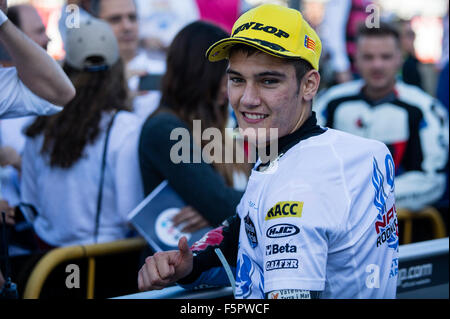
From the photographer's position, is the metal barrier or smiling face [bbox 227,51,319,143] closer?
smiling face [bbox 227,51,319,143]

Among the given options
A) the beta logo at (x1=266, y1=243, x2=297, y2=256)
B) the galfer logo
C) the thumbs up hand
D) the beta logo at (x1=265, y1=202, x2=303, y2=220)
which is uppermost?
the beta logo at (x1=265, y1=202, x2=303, y2=220)

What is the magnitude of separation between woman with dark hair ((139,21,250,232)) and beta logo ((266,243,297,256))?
124 cm

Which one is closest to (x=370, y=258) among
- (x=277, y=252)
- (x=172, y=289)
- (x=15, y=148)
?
(x=277, y=252)

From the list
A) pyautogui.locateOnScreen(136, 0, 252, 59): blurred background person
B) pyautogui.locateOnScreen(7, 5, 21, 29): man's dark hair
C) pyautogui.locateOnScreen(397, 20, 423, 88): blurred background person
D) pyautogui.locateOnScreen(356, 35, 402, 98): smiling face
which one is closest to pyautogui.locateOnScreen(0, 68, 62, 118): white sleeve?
pyautogui.locateOnScreen(7, 5, 21, 29): man's dark hair

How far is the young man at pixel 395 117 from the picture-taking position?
436 cm

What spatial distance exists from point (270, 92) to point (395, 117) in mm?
3029

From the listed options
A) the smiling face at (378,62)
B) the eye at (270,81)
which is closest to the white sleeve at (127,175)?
the eye at (270,81)

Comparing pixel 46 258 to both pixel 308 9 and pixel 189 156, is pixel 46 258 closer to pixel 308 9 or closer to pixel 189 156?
pixel 189 156

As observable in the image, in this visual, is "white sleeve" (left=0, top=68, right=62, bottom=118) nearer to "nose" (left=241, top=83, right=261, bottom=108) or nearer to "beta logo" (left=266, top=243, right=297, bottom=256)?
"nose" (left=241, top=83, right=261, bottom=108)

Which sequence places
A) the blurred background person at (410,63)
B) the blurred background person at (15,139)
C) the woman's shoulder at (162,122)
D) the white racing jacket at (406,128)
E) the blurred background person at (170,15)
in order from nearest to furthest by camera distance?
the woman's shoulder at (162,122) → the blurred background person at (15,139) → the white racing jacket at (406,128) → the blurred background person at (170,15) → the blurred background person at (410,63)

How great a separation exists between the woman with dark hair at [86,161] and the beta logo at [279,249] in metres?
1.72

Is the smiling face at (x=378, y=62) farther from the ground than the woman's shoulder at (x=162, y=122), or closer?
farther from the ground

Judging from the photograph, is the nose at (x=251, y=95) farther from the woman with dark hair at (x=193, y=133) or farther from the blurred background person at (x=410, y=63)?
the blurred background person at (x=410, y=63)

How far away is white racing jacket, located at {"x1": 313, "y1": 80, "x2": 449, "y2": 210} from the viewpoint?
4293mm
